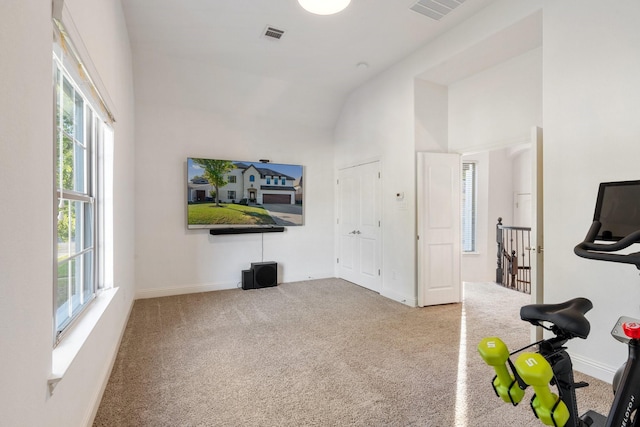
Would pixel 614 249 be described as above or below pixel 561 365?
above

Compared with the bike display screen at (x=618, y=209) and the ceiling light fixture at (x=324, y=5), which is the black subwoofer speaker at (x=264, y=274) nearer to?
the ceiling light fixture at (x=324, y=5)

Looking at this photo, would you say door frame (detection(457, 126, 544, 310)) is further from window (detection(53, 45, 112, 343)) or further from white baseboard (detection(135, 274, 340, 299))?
white baseboard (detection(135, 274, 340, 299))

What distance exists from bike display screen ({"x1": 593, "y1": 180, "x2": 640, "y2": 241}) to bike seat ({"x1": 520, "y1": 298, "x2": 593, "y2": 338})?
50 cm

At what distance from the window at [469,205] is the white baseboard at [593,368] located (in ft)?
13.1

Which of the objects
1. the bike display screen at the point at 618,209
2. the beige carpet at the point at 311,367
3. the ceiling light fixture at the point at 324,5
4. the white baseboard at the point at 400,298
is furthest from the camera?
the white baseboard at the point at 400,298

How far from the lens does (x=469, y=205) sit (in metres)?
6.58

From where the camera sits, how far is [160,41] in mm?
3924

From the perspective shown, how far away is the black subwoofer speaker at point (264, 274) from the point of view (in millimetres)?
5230

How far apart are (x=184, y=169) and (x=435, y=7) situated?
3.91 metres

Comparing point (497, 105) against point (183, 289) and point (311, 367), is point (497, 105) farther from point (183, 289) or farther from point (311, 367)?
point (183, 289)

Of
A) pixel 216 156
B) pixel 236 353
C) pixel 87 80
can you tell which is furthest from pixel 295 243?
pixel 87 80

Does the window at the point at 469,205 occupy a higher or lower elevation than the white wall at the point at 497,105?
lower

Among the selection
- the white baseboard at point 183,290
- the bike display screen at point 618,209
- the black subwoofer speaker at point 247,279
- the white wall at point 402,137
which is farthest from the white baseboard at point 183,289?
the bike display screen at point 618,209

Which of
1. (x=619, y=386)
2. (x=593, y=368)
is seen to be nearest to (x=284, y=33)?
(x=619, y=386)
